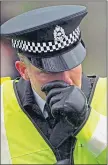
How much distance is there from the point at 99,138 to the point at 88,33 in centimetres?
104

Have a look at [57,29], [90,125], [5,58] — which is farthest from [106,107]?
[5,58]

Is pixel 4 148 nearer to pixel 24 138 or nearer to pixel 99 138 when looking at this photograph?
pixel 24 138

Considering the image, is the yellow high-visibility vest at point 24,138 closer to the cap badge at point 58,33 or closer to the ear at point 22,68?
the ear at point 22,68

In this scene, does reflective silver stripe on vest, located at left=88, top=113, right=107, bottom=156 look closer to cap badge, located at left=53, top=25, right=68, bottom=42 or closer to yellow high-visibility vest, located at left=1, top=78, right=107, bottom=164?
yellow high-visibility vest, located at left=1, top=78, right=107, bottom=164

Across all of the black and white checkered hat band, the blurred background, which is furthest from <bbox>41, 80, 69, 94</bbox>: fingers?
the blurred background

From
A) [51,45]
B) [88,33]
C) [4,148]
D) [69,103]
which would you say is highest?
[88,33]

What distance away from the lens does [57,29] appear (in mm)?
1586

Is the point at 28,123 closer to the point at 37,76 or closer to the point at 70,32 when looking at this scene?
the point at 37,76

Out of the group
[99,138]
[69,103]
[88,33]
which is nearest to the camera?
[69,103]

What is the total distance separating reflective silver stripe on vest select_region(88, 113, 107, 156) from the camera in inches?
60.4

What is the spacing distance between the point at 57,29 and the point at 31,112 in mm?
330

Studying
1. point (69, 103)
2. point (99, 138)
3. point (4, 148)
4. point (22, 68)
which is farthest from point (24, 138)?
point (69, 103)

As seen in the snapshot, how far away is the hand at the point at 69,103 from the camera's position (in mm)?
1377

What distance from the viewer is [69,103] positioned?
1.38 metres
